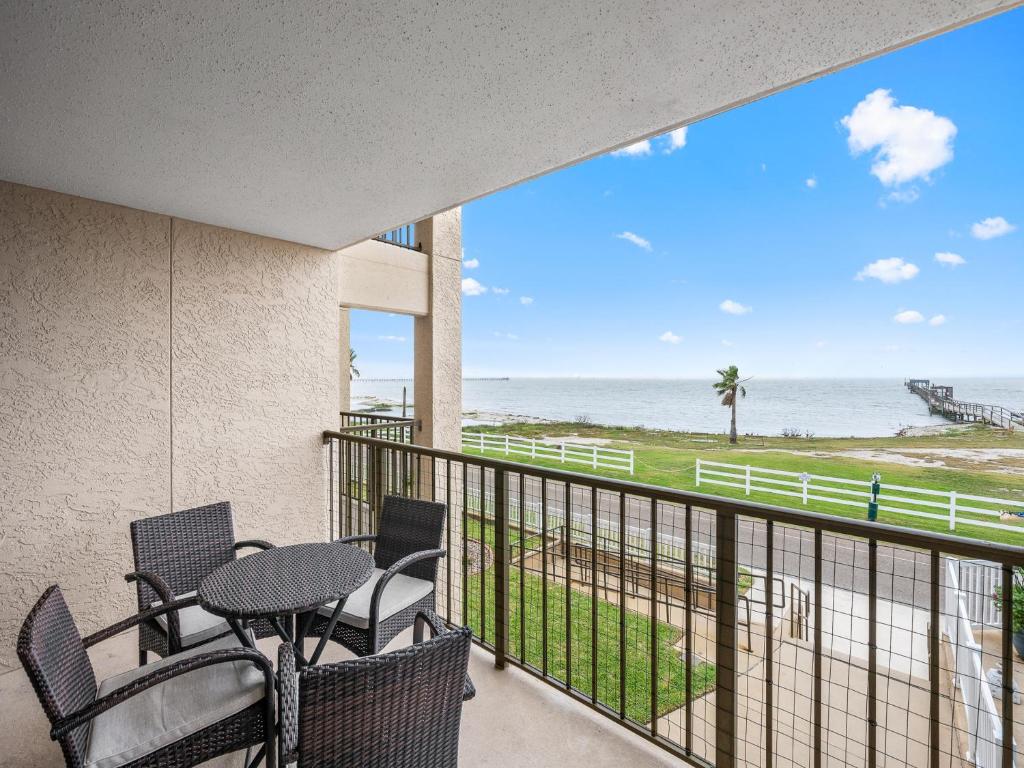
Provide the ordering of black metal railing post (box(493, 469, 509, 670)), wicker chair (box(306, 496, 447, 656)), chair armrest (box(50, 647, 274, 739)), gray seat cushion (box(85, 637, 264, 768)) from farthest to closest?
black metal railing post (box(493, 469, 509, 670))
wicker chair (box(306, 496, 447, 656))
gray seat cushion (box(85, 637, 264, 768))
chair armrest (box(50, 647, 274, 739))

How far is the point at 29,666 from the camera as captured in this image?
3.85 ft

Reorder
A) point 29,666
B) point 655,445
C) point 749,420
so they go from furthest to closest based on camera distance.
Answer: point 749,420 < point 655,445 < point 29,666

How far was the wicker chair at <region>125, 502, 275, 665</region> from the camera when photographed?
202 centimetres

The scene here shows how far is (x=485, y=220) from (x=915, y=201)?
28.0 meters

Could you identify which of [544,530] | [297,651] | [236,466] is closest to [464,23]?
[544,530]

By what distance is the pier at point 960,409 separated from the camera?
925 inches

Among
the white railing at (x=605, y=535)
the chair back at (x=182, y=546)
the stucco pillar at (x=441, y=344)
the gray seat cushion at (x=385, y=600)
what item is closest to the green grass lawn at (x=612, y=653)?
the white railing at (x=605, y=535)

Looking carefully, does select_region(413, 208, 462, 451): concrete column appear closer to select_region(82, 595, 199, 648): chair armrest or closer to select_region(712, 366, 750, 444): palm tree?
select_region(82, 595, 199, 648): chair armrest

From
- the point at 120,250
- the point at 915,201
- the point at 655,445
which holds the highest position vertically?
the point at 915,201

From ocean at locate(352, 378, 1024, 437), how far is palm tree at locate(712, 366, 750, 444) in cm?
59

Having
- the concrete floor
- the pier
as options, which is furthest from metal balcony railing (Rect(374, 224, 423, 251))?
the pier

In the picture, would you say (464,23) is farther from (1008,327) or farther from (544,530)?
(1008,327)

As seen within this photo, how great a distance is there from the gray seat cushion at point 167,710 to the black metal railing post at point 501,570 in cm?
117

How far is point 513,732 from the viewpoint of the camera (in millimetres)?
2078
